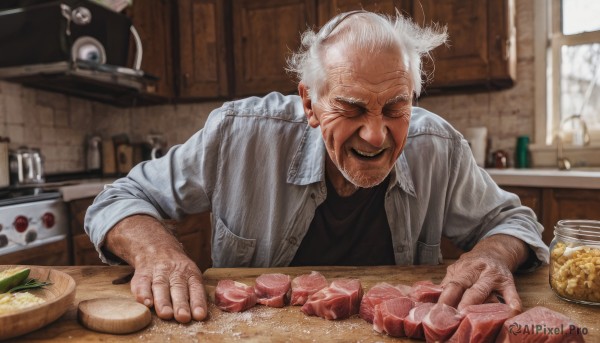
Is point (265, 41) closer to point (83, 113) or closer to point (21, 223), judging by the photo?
point (83, 113)

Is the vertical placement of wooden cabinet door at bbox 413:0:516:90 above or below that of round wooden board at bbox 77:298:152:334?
above

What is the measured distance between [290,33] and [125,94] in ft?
4.64

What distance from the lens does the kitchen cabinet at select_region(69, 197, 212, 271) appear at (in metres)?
2.61

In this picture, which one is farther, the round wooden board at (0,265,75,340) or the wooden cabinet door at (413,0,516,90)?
the wooden cabinet door at (413,0,516,90)

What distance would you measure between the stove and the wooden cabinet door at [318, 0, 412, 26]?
2.20m

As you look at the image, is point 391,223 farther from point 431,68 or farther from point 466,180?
point 431,68

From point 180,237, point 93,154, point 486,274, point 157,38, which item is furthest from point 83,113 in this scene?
point 486,274

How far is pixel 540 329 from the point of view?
0.82m

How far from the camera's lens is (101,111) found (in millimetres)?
4105

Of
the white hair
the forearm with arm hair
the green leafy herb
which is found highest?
the white hair

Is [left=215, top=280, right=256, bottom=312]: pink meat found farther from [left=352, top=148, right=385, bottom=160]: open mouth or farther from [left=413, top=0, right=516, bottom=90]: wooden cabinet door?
[left=413, top=0, right=516, bottom=90]: wooden cabinet door

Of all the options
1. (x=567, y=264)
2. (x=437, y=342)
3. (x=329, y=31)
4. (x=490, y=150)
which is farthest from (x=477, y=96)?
(x=437, y=342)

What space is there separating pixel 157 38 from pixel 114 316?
3220mm

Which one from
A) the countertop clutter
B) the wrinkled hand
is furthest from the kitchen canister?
the countertop clutter
